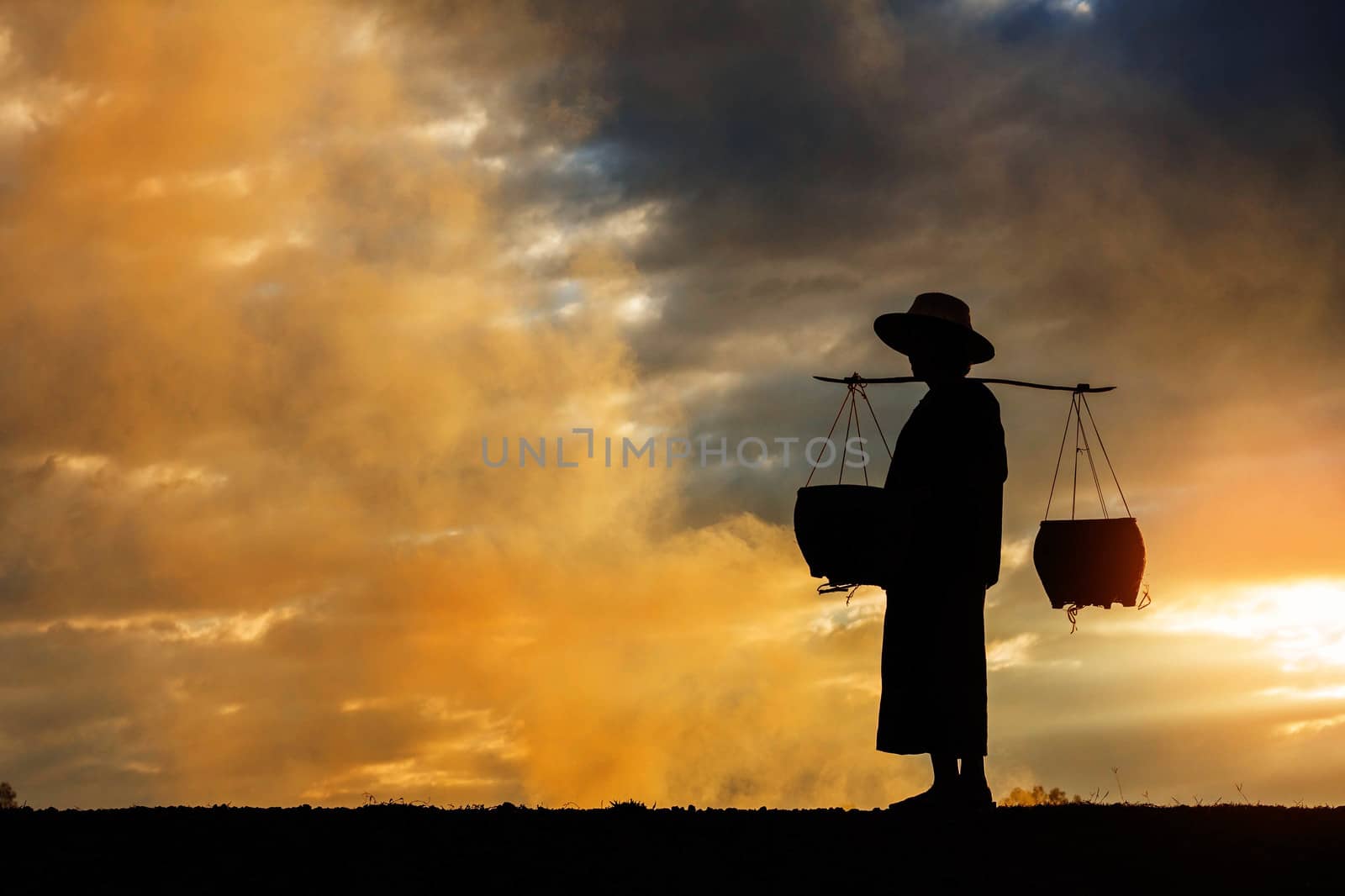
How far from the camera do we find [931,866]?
665cm

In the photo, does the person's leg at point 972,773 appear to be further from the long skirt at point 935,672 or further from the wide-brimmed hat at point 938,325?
the wide-brimmed hat at point 938,325

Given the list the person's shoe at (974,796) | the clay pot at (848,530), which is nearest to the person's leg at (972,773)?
the person's shoe at (974,796)

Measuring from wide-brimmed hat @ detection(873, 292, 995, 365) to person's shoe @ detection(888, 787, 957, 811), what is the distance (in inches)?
102

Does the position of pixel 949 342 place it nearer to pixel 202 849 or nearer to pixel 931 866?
pixel 931 866

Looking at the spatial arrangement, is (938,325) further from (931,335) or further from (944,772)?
(944,772)

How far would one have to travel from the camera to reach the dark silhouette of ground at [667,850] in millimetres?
6555

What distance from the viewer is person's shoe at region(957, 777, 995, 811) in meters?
8.04

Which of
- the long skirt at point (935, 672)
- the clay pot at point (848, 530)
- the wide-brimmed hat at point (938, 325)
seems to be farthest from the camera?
the wide-brimmed hat at point (938, 325)

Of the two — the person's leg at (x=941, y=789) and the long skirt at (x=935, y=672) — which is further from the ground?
the long skirt at (x=935, y=672)

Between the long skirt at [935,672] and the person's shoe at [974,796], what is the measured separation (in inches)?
6.9

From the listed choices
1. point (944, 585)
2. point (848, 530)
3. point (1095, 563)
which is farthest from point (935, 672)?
point (1095, 563)

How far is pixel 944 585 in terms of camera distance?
324 inches

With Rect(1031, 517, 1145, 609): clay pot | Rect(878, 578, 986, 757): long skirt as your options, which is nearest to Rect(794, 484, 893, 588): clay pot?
Rect(878, 578, 986, 757): long skirt

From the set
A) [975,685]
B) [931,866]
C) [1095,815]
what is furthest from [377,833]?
[1095,815]
